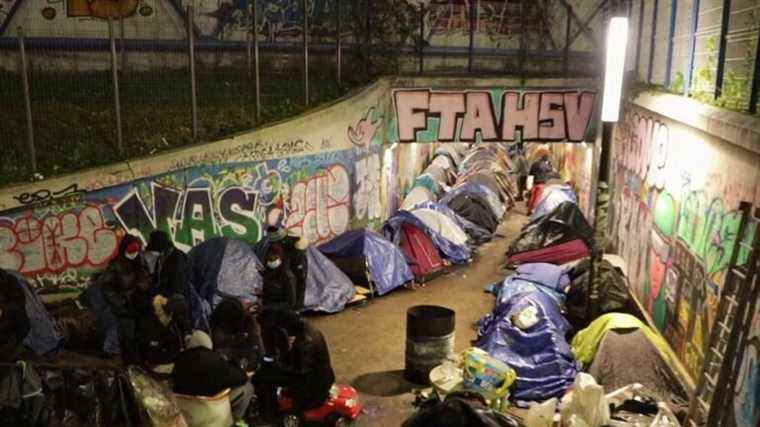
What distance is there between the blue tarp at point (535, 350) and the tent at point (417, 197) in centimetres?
814

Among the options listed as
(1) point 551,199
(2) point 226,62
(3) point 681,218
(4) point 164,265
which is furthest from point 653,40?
(2) point 226,62

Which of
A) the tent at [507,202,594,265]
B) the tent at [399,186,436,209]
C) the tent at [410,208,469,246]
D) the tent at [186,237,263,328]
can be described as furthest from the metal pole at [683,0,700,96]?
the tent at [399,186,436,209]

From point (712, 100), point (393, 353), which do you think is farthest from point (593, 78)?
point (393, 353)

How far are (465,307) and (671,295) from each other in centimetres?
401

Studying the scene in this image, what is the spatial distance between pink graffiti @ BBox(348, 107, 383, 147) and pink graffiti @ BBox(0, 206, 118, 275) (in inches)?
215

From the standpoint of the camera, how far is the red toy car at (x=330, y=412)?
705 centimetres

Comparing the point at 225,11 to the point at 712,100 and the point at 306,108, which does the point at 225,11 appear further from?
the point at 712,100

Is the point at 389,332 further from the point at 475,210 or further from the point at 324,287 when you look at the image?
the point at 475,210

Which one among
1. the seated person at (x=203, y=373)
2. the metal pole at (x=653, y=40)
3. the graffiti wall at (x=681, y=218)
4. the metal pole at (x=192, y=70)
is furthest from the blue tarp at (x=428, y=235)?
the seated person at (x=203, y=373)

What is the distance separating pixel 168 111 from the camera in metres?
13.0

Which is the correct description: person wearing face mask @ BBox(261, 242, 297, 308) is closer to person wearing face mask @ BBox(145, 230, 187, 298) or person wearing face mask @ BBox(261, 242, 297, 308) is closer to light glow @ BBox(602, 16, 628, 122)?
person wearing face mask @ BBox(145, 230, 187, 298)

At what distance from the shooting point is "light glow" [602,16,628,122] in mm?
8883

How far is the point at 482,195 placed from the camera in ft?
58.1

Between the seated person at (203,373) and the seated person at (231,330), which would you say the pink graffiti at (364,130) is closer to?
the seated person at (231,330)
